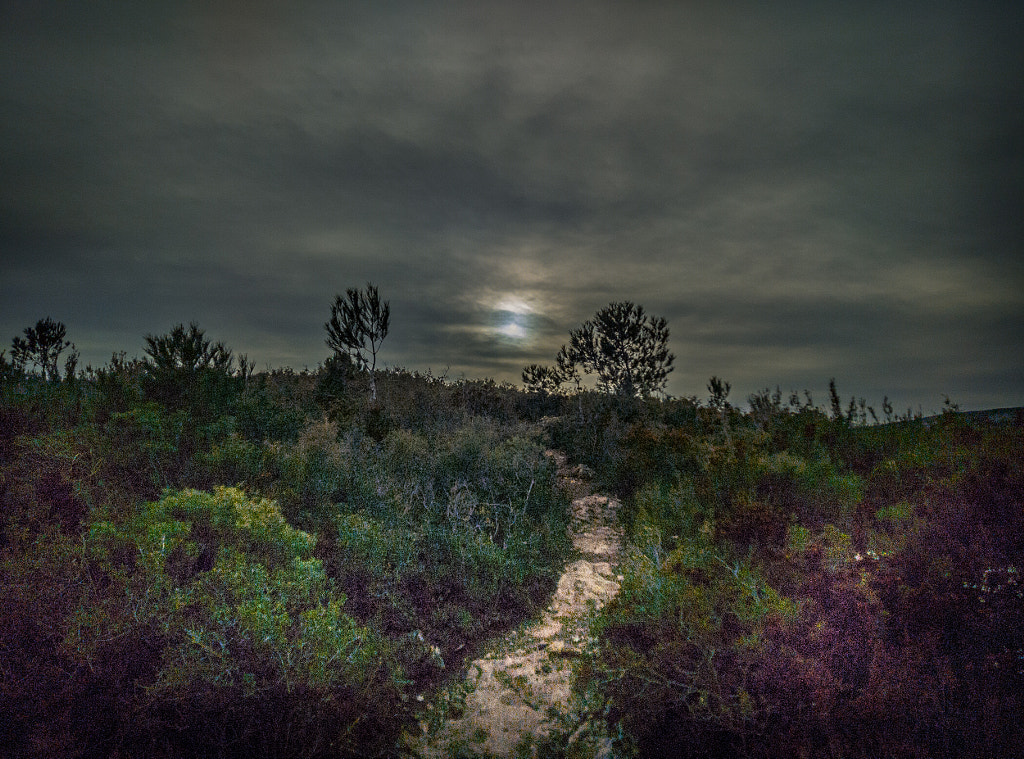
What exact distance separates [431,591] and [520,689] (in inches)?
71.6

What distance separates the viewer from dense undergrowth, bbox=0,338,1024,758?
351 centimetres

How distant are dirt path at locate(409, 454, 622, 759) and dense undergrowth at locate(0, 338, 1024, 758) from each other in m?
0.25

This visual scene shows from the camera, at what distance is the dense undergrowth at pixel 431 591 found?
3514 millimetres

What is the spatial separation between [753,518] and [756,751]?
Answer: 3013 mm

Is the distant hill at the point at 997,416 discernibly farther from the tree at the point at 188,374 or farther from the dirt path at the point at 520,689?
the tree at the point at 188,374

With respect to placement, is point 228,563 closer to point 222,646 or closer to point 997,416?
point 222,646

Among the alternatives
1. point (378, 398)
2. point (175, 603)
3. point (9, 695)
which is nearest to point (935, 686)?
point (175, 603)

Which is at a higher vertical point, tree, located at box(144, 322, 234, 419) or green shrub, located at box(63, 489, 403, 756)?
tree, located at box(144, 322, 234, 419)

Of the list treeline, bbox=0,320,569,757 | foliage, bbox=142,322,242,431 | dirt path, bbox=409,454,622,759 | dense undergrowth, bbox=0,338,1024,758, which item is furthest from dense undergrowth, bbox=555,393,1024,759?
foliage, bbox=142,322,242,431

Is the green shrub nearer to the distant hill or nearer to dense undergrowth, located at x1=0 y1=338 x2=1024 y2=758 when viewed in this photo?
dense undergrowth, located at x1=0 y1=338 x2=1024 y2=758

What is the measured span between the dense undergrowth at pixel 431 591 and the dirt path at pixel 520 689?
0.25 m

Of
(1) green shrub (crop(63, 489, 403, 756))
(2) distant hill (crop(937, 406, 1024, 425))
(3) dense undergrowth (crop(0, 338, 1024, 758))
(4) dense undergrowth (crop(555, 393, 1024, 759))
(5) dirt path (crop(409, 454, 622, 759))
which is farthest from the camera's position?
(2) distant hill (crop(937, 406, 1024, 425))

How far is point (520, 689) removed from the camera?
491 centimetres

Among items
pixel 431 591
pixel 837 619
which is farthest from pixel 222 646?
pixel 837 619
